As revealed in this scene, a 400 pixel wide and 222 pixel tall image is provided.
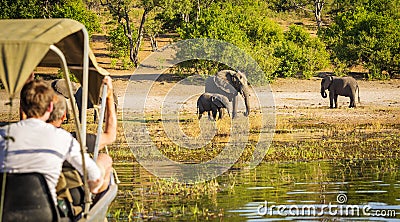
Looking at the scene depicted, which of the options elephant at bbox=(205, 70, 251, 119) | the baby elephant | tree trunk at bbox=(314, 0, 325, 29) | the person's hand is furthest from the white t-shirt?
tree trunk at bbox=(314, 0, 325, 29)

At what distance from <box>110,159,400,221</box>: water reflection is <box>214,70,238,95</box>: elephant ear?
13551mm

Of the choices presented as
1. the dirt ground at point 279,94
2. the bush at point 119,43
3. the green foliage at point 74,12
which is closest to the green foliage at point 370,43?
the dirt ground at point 279,94

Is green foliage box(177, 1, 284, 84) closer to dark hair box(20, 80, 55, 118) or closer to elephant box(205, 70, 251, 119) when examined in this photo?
elephant box(205, 70, 251, 119)

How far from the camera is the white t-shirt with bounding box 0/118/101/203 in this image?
25.8 ft

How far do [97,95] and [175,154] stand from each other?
8505 mm

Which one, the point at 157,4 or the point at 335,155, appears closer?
the point at 335,155

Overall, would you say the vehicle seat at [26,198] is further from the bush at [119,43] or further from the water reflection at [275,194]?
the bush at [119,43]

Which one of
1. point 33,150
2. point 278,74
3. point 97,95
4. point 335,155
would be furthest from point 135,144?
point 278,74

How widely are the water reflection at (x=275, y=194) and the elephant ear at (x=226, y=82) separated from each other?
44.5ft

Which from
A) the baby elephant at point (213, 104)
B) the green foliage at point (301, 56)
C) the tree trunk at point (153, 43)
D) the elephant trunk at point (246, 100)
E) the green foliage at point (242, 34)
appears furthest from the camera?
the tree trunk at point (153, 43)

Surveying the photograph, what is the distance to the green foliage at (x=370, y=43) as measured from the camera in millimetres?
42062

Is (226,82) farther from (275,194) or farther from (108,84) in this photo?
(108,84)

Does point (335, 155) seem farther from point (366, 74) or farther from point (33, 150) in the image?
point (366, 74)

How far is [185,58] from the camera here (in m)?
42.5
